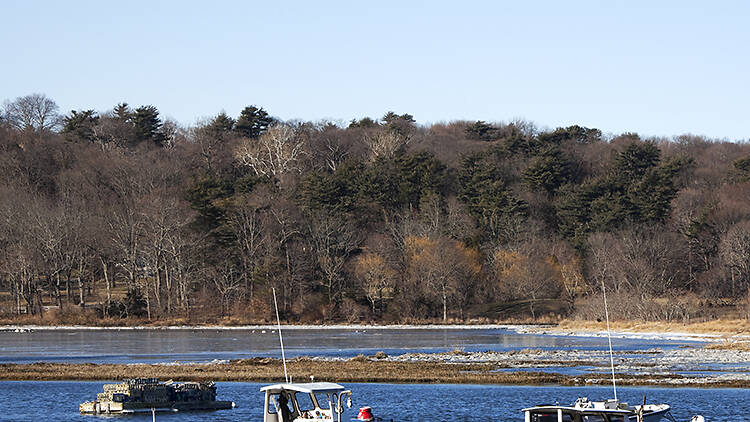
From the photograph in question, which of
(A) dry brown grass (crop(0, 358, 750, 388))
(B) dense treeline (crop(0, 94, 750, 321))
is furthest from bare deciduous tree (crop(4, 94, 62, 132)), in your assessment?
(A) dry brown grass (crop(0, 358, 750, 388))

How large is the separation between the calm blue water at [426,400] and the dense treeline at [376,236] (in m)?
48.1

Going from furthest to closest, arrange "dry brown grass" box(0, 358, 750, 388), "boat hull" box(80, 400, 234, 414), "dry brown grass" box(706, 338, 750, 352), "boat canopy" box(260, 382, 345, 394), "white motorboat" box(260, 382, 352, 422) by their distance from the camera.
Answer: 1. "dry brown grass" box(706, 338, 750, 352)
2. "dry brown grass" box(0, 358, 750, 388)
3. "boat hull" box(80, 400, 234, 414)
4. "white motorboat" box(260, 382, 352, 422)
5. "boat canopy" box(260, 382, 345, 394)

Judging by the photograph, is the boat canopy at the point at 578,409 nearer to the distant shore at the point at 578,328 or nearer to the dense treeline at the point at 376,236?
the distant shore at the point at 578,328

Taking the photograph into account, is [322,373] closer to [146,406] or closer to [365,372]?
[365,372]

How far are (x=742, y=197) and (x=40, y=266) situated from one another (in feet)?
263

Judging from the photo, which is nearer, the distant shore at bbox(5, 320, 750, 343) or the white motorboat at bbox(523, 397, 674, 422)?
the white motorboat at bbox(523, 397, 674, 422)

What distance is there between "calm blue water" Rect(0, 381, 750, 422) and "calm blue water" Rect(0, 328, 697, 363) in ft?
54.1

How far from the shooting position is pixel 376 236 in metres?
130

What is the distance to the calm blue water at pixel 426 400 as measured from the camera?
4338 cm

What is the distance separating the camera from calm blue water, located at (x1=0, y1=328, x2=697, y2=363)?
7238 centimetres

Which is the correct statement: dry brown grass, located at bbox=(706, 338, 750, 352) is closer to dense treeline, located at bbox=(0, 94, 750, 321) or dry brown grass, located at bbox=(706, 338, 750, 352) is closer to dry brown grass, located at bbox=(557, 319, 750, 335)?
dry brown grass, located at bbox=(557, 319, 750, 335)

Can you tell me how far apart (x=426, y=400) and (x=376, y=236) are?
82.1m

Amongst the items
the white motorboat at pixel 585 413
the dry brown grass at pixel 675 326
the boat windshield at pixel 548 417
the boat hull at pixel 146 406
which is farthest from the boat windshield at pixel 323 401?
the dry brown grass at pixel 675 326

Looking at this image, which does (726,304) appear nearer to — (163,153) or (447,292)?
(447,292)
